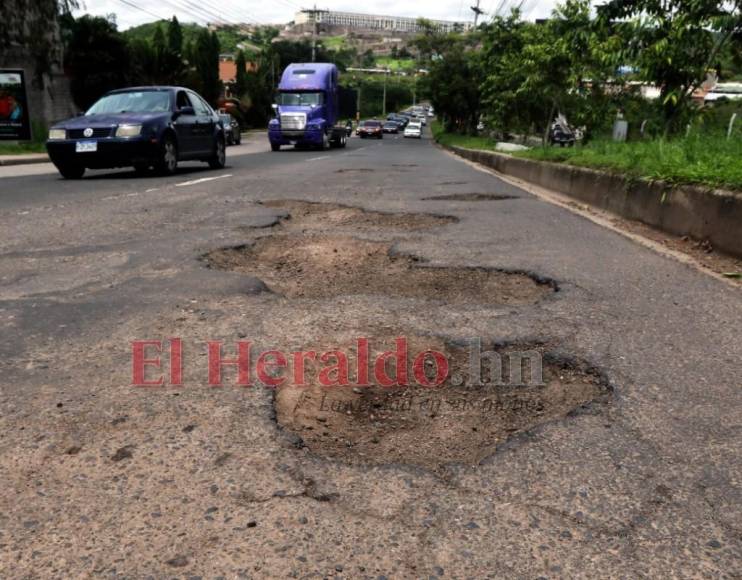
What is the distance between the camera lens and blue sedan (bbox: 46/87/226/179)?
1035 cm

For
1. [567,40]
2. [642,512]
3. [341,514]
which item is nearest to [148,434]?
[341,514]

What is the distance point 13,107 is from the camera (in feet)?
63.7

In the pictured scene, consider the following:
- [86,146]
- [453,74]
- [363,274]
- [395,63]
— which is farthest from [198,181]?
[395,63]

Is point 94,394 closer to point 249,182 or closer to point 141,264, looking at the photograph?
point 141,264

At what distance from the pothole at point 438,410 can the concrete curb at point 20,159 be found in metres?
16.1

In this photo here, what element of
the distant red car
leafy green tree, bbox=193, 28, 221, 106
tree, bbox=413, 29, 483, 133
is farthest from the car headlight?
the distant red car

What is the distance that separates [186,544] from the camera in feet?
4.91

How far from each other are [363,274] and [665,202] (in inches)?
124

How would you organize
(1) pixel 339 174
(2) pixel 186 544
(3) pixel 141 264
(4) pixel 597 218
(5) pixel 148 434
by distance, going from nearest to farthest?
(2) pixel 186 544
(5) pixel 148 434
(3) pixel 141 264
(4) pixel 597 218
(1) pixel 339 174

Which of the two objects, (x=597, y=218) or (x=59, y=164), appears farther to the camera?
(x=59, y=164)

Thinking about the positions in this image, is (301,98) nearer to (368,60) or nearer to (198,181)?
(198,181)

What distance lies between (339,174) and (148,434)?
10.7m

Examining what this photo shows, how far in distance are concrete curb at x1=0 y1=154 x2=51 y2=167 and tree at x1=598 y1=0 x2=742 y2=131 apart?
1384 cm

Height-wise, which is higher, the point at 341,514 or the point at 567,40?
the point at 567,40
